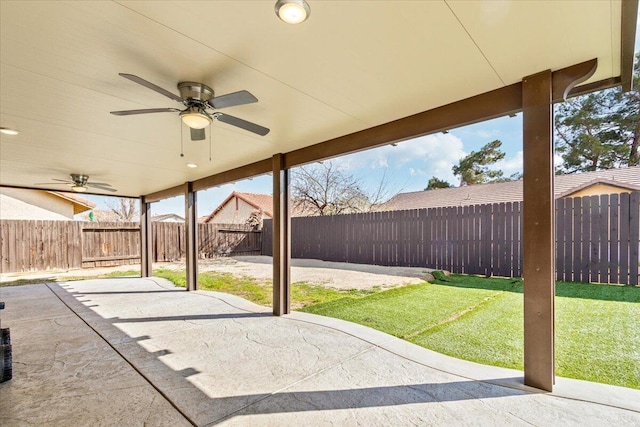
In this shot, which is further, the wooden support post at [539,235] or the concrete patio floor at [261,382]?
the wooden support post at [539,235]

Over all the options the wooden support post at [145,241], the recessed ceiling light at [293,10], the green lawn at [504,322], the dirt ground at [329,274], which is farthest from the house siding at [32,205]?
the recessed ceiling light at [293,10]

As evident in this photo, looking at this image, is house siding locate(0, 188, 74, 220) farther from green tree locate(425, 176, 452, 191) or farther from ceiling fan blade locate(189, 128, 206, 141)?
green tree locate(425, 176, 452, 191)

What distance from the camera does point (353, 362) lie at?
2.67 metres

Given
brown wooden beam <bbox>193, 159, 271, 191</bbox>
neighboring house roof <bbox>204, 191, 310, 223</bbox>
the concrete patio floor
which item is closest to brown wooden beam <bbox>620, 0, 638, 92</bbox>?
the concrete patio floor

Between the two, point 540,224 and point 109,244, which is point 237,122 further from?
point 109,244

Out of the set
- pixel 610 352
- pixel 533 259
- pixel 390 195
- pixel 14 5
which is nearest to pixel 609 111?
pixel 390 195

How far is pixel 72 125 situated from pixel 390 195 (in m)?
13.4

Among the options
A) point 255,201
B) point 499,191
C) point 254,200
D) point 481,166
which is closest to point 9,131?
point 499,191

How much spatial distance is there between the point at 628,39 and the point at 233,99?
2425 mm

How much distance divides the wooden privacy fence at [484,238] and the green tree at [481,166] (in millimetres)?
8374

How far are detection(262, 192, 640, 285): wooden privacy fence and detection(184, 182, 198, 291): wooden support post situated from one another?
490cm

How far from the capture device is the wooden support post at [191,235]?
6117 millimetres

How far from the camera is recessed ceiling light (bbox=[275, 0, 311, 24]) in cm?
143

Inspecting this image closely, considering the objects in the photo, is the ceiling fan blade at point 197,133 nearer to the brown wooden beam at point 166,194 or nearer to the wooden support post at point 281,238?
the wooden support post at point 281,238
